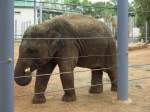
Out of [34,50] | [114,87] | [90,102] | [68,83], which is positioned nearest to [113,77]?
[114,87]

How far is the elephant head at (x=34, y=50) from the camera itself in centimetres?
582

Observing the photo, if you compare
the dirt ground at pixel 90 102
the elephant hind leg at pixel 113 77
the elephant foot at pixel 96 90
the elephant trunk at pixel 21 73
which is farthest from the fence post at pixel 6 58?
the elephant hind leg at pixel 113 77

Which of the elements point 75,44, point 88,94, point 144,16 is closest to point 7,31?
point 75,44

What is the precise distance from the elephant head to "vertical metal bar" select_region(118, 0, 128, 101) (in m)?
0.91

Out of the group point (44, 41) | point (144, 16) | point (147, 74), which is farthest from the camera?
point (144, 16)

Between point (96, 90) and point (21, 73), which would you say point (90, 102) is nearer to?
point (96, 90)

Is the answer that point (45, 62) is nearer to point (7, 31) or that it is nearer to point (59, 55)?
point (59, 55)

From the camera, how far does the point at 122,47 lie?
574 cm

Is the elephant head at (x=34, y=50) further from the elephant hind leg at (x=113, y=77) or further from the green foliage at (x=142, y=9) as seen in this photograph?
the green foliage at (x=142, y=9)

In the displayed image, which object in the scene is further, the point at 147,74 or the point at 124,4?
the point at 147,74

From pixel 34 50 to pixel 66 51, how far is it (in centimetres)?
50

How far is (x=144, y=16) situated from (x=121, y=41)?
41.1 ft

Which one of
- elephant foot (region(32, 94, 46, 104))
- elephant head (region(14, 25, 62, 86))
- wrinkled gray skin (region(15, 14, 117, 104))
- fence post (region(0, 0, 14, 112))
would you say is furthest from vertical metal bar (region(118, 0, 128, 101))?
fence post (region(0, 0, 14, 112))

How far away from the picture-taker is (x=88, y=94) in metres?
6.84
